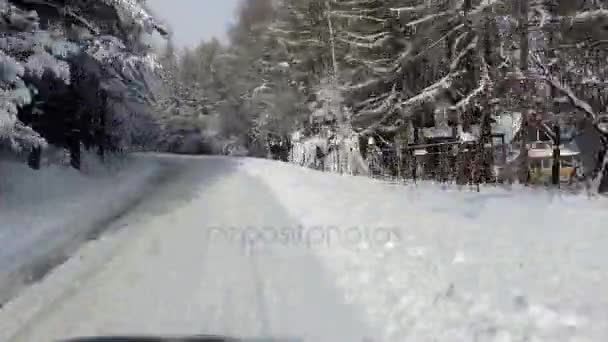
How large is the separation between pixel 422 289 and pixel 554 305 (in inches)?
45.1

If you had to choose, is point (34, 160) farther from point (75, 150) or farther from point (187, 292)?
point (187, 292)

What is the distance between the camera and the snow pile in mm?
4090

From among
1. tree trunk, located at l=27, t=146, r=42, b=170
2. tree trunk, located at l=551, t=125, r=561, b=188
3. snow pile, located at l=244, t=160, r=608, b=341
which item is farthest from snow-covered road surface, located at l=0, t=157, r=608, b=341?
tree trunk, located at l=27, t=146, r=42, b=170

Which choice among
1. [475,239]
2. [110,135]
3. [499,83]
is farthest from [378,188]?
[110,135]

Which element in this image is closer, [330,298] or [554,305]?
[554,305]

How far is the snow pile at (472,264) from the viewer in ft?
13.4

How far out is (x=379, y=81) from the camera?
74.1ft

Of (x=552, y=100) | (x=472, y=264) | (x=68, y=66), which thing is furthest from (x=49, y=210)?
(x=552, y=100)

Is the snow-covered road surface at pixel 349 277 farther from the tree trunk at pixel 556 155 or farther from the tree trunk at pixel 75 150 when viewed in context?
the tree trunk at pixel 75 150

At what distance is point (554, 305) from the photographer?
420 centimetres

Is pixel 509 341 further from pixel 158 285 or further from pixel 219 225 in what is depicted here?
pixel 219 225

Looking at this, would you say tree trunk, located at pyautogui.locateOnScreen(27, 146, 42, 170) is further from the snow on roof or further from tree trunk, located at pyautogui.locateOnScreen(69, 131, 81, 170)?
the snow on roof

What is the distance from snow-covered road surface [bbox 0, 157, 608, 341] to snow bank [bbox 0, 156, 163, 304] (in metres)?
0.49

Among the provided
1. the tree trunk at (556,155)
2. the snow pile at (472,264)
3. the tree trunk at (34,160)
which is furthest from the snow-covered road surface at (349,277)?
the tree trunk at (34,160)
